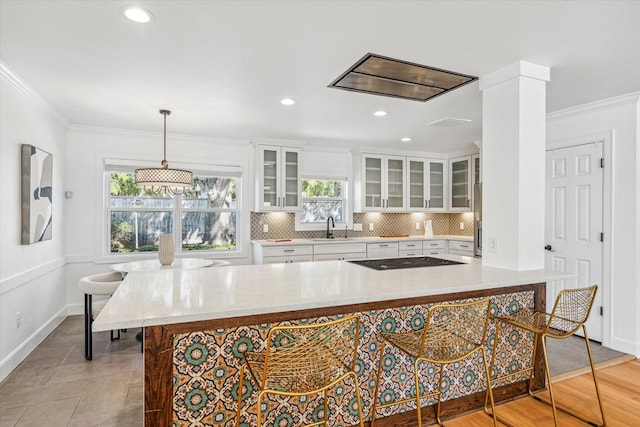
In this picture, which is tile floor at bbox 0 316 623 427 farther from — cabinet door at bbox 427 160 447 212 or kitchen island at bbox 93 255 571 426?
cabinet door at bbox 427 160 447 212

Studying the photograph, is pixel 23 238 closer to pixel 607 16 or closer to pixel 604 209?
pixel 607 16

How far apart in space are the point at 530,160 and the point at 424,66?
1.02 metres

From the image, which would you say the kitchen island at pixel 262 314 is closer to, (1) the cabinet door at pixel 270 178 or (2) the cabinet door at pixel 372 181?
(1) the cabinet door at pixel 270 178

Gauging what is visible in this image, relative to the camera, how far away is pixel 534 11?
192 cm

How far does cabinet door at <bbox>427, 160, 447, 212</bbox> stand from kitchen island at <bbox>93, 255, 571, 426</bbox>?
366cm

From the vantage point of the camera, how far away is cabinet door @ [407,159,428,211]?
6117mm

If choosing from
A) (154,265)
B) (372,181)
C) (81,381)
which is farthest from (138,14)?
(372,181)

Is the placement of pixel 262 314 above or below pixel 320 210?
below

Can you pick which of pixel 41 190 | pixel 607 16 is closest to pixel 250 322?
pixel 607 16

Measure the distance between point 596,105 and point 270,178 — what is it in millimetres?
3777

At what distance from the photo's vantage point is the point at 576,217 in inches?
148

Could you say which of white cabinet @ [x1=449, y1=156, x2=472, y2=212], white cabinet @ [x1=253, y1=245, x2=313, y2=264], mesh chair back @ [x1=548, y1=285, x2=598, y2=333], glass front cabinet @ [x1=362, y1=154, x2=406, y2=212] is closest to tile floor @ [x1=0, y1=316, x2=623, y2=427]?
mesh chair back @ [x1=548, y1=285, x2=598, y2=333]

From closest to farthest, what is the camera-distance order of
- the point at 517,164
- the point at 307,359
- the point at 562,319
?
the point at 307,359
the point at 562,319
the point at 517,164

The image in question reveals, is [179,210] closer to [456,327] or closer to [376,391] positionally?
[376,391]
